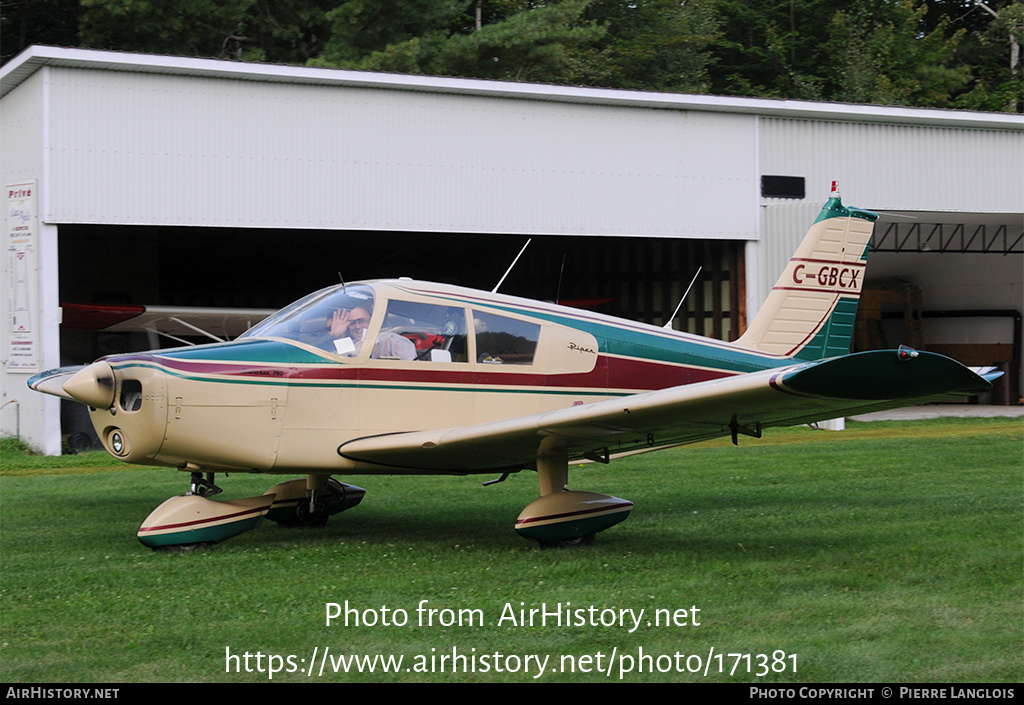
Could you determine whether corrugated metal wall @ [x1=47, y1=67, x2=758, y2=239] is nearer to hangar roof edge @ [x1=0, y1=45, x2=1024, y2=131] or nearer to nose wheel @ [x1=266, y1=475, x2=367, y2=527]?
hangar roof edge @ [x1=0, y1=45, x2=1024, y2=131]

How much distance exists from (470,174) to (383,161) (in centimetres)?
154

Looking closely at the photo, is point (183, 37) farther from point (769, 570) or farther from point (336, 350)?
point (769, 570)

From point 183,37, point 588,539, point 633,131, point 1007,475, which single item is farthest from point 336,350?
point 183,37

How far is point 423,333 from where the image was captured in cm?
800

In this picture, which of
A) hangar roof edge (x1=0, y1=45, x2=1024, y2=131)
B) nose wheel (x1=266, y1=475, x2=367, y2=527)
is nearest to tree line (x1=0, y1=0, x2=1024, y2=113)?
hangar roof edge (x1=0, y1=45, x2=1024, y2=131)

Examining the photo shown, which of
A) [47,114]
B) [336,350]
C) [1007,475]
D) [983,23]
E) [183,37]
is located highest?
[983,23]

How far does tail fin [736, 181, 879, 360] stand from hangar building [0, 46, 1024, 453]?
17.8ft

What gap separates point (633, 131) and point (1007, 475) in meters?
9.63

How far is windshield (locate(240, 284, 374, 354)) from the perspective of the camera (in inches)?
308

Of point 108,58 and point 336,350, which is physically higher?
point 108,58

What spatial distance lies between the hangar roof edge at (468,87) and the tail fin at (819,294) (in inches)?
360

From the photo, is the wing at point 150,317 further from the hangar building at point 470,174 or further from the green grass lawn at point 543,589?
the green grass lawn at point 543,589

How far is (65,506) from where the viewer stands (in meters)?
10.4

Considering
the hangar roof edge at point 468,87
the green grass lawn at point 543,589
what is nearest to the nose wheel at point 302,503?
the green grass lawn at point 543,589
